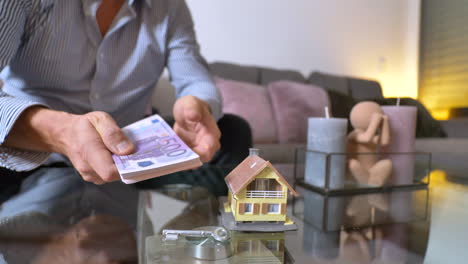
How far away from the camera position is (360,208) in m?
0.49

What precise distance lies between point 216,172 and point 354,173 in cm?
30

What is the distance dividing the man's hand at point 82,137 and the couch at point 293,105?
320 mm

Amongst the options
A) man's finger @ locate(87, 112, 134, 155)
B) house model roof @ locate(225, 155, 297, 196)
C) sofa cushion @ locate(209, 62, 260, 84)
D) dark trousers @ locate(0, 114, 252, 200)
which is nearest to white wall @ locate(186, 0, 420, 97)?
sofa cushion @ locate(209, 62, 260, 84)

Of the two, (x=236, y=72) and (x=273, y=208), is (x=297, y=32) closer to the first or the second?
(x=236, y=72)

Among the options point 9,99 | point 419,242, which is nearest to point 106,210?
point 9,99

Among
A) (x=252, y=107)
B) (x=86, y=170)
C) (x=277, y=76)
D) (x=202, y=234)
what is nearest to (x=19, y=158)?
(x=86, y=170)

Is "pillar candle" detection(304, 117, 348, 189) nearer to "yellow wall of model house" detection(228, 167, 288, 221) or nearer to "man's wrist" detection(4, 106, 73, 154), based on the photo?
"yellow wall of model house" detection(228, 167, 288, 221)

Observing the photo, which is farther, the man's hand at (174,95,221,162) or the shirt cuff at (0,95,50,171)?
the man's hand at (174,95,221,162)

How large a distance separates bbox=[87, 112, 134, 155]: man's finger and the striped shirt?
6.9 inches

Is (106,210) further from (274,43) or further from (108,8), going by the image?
(274,43)

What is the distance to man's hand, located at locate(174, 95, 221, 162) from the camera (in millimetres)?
633

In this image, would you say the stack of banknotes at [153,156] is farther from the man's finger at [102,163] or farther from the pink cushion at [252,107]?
the pink cushion at [252,107]

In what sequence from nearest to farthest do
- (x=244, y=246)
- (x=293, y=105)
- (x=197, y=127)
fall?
(x=244, y=246)
(x=197, y=127)
(x=293, y=105)

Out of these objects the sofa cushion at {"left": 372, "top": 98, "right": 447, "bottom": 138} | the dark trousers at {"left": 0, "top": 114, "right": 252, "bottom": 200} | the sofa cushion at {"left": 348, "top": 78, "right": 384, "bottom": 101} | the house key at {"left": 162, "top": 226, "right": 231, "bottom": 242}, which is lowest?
the dark trousers at {"left": 0, "top": 114, "right": 252, "bottom": 200}
